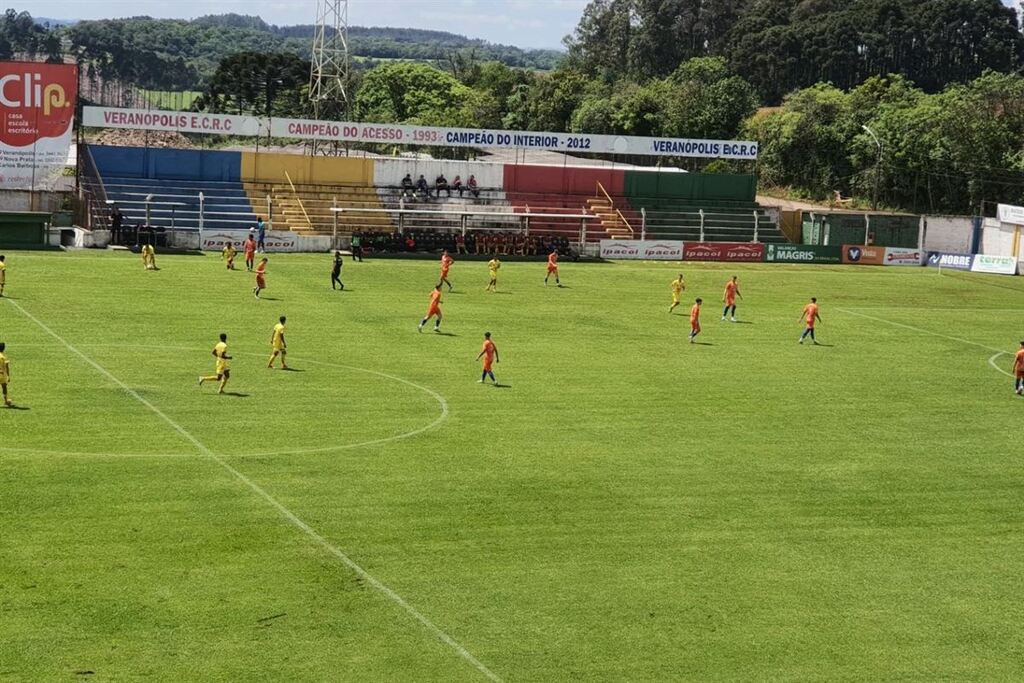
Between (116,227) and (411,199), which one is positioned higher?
(411,199)

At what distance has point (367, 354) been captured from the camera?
44375mm

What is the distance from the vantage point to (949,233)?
301ft

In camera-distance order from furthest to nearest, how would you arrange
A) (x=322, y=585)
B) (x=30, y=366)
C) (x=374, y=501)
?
(x=30, y=366), (x=374, y=501), (x=322, y=585)

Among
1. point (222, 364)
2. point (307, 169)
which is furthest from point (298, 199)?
point (222, 364)

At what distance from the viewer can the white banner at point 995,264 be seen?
273 feet

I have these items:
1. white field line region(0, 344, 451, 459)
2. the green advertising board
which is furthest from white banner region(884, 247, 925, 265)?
white field line region(0, 344, 451, 459)

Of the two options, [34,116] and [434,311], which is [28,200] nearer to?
[34,116]

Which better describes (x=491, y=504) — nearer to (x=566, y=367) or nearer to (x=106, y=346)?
(x=566, y=367)

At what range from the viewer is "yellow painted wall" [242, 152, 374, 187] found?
8275 cm

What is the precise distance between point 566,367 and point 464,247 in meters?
32.7

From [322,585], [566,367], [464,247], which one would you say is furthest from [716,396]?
[464,247]

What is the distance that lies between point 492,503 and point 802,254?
59906 mm

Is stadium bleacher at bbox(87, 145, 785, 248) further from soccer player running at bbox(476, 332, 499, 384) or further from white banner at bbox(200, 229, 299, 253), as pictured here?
soccer player running at bbox(476, 332, 499, 384)

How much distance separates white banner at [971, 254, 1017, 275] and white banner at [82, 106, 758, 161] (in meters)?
16.6
